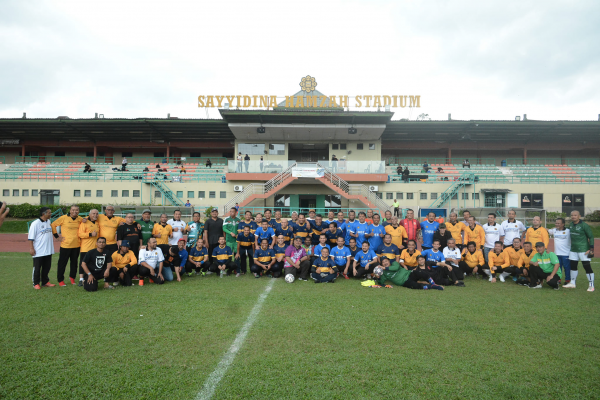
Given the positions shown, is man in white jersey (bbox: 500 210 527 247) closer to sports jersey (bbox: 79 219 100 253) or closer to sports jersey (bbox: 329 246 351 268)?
sports jersey (bbox: 329 246 351 268)

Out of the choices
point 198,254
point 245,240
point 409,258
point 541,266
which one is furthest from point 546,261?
point 198,254

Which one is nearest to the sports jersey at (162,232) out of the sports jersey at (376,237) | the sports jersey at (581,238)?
the sports jersey at (376,237)

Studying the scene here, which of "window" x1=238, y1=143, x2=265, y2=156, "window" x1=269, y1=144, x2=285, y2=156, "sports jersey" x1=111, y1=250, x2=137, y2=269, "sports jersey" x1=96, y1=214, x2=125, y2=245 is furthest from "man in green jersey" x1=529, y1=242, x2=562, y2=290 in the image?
"window" x1=238, y1=143, x2=265, y2=156

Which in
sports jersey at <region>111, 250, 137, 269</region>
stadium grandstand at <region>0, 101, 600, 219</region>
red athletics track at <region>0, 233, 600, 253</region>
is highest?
stadium grandstand at <region>0, 101, 600, 219</region>

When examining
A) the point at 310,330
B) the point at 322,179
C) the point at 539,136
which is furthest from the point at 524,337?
the point at 539,136

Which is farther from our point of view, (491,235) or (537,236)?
(491,235)

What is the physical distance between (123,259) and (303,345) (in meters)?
5.65

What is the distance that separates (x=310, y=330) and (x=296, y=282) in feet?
11.7

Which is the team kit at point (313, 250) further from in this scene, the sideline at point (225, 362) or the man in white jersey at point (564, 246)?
the sideline at point (225, 362)

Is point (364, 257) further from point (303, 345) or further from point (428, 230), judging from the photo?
point (303, 345)

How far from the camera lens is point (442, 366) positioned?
374 centimetres

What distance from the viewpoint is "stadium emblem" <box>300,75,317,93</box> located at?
107 ft

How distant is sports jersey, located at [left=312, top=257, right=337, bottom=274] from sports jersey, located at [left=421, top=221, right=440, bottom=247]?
300 cm

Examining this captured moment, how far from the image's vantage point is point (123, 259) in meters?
7.89
